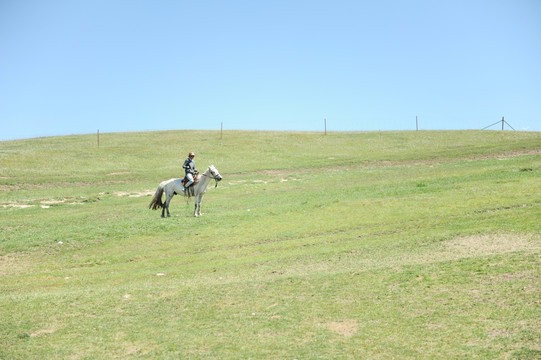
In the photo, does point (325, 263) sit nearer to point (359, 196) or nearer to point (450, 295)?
point (450, 295)

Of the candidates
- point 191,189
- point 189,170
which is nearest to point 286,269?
point 189,170

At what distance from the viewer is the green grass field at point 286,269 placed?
1229 centimetres

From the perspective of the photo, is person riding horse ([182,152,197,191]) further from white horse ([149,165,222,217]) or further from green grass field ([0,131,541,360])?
green grass field ([0,131,541,360])

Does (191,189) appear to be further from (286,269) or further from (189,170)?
(286,269)

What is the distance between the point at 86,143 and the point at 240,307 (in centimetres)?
6887

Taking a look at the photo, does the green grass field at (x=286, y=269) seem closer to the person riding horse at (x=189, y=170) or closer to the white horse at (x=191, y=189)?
the white horse at (x=191, y=189)

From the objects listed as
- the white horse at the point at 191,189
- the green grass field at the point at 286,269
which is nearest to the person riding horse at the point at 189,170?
the white horse at the point at 191,189

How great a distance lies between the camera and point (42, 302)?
15.9 metres

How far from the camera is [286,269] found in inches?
732

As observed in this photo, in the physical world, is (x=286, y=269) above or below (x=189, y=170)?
below

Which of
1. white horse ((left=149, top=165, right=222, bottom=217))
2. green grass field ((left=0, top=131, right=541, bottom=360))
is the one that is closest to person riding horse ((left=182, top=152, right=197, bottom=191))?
white horse ((left=149, top=165, right=222, bottom=217))

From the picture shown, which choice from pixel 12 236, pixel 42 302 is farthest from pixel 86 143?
pixel 42 302

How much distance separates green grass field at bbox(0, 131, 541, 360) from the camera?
1229 cm

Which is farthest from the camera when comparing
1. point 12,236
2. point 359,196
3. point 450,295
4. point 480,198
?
point 359,196
